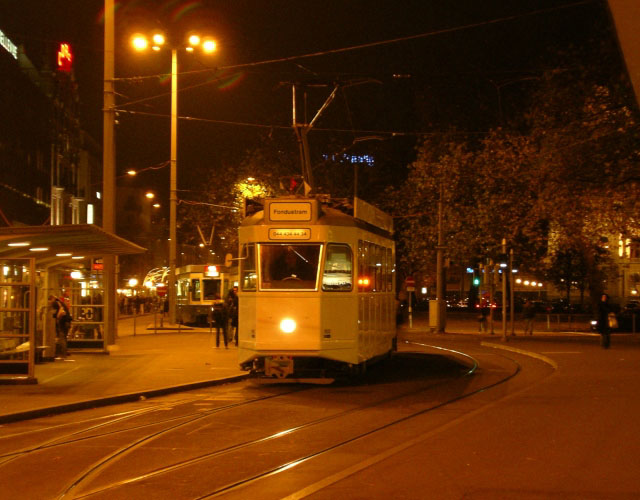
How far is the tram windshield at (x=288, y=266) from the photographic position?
49.0 feet

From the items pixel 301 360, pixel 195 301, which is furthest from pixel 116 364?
pixel 195 301

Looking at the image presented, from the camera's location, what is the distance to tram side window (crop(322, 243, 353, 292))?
15039 millimetres

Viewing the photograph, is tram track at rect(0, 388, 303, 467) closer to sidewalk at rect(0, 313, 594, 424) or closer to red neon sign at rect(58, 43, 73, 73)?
sidewalk at rect(0, 313, 594, 424)

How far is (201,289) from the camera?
41969 mm

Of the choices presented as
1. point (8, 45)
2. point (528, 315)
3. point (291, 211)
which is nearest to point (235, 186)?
point (8, 45)

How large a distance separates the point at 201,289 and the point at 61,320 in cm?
2116

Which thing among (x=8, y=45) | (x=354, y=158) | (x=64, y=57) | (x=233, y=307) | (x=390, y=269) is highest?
(x=8, y=45)

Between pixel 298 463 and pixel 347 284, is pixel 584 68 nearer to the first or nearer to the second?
pixel 347 284

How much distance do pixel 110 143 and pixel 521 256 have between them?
2719 centimetres

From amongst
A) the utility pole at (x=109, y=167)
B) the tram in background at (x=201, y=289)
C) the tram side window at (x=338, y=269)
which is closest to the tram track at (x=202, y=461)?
the tram side window at (x=338, y=269)

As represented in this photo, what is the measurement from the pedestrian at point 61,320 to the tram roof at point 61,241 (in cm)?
122

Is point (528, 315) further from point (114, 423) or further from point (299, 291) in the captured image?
point (114, 423)

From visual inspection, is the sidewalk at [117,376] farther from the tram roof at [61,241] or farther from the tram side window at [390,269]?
the tram side window at [390,269]

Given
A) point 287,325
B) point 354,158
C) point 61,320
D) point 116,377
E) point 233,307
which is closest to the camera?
point 287,325
